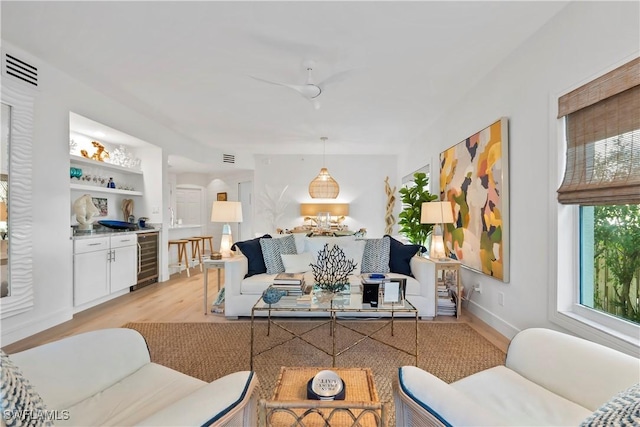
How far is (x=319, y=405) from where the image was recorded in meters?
1.19

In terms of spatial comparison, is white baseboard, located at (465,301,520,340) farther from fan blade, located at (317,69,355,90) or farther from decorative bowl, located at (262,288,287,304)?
fan blade, located at (317,69,355,90)

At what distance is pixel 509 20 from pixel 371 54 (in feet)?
3.75

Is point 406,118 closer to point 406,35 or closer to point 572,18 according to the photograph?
point 406,35

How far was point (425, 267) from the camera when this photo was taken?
344 centimetres

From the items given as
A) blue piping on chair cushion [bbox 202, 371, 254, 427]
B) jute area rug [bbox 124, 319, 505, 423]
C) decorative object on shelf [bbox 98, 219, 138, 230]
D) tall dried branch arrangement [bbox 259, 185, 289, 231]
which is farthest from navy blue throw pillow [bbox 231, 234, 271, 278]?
tall dried branch arrangement [bbox 259, 185, 289, 231]

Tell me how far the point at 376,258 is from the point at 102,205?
14.6 ft

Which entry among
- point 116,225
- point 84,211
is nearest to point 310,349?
point 84,211

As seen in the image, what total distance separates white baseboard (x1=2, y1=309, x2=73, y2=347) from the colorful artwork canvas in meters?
4.63

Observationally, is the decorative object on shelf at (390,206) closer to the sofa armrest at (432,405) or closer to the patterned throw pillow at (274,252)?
the patterned throw pillow at (274,252)

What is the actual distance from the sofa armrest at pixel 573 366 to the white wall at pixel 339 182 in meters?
6.69

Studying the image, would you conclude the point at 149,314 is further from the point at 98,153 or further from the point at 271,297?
the point at 98,153

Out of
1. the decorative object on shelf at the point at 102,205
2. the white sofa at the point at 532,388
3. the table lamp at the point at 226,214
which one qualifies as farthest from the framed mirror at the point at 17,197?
the white sofa at the point at 532,388

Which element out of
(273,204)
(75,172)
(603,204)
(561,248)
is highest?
(75,172)

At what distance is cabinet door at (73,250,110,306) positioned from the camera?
368 cm
